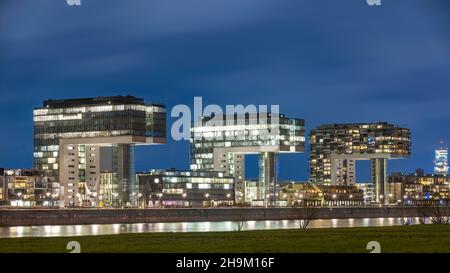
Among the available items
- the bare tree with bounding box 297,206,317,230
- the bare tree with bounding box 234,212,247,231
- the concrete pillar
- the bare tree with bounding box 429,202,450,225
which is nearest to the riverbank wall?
the bare tree with bounding box 297,206,317,230

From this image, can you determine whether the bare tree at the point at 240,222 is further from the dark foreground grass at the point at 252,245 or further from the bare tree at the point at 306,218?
the dark foreground grass at the point at 252,245

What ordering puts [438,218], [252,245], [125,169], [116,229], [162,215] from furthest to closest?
[125,169] < [162,215] < [116,229] < [438,218] < [252,245]

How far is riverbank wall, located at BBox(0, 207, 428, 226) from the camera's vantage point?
125 metres

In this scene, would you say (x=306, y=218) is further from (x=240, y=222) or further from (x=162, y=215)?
(x=162, y=215)

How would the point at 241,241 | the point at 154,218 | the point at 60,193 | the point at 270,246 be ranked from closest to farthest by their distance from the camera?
the point at 270,246 < the point at 241,241 < the point at 154,218 < the point at 60,193

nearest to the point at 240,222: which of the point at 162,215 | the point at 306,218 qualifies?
the point at 162,215

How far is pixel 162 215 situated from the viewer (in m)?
149

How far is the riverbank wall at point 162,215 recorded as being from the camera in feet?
411

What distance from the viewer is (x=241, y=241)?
4369 centimetres

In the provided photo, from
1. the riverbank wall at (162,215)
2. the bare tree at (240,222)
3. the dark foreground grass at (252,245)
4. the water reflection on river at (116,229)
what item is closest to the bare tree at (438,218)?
the water reflection on river at (116,229)
